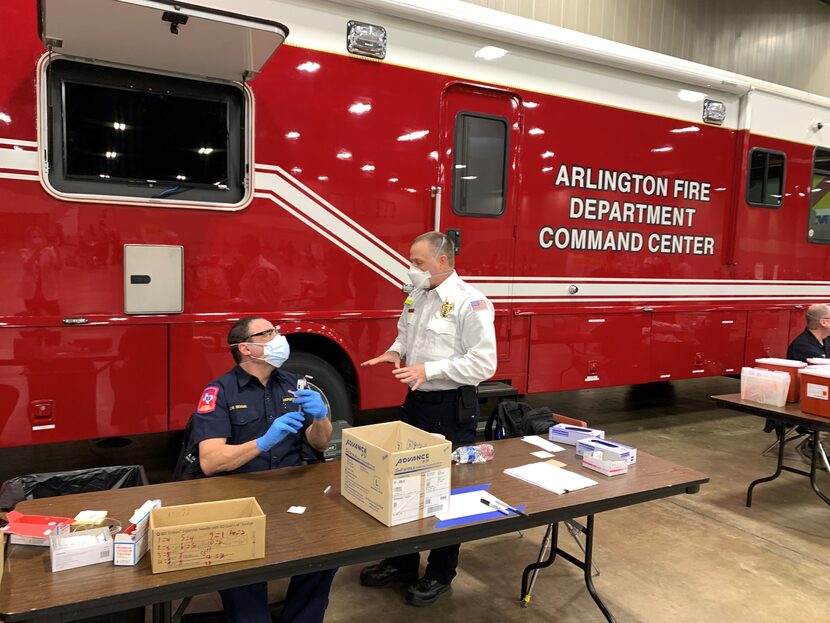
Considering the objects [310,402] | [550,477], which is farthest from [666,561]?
[310,402]

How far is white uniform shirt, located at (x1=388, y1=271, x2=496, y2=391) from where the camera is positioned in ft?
9.11

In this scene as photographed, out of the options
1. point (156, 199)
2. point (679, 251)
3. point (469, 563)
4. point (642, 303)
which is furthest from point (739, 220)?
point (156, 199)

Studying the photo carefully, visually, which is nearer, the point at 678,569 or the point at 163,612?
the point at 163,612

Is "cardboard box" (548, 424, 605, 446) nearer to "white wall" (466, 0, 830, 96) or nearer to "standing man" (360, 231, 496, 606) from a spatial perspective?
"standing man" (360, 231, 496, 606)

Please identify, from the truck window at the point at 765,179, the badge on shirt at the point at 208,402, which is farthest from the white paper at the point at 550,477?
the truck window at the point at 765,179

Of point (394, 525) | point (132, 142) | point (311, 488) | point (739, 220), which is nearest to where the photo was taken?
point (394, 525)

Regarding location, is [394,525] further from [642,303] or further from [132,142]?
[642,303]

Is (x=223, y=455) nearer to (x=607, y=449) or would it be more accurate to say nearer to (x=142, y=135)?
(x=607, y=449)

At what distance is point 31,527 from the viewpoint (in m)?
1.78

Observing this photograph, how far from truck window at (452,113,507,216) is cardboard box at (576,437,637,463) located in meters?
2.03

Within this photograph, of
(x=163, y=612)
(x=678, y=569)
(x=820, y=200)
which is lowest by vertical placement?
(x=678, y=569)

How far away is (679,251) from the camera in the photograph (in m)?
5.33

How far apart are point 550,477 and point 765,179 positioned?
4.68 metres

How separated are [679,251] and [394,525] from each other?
425 cm
